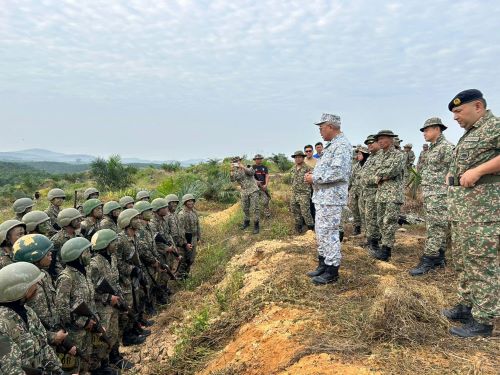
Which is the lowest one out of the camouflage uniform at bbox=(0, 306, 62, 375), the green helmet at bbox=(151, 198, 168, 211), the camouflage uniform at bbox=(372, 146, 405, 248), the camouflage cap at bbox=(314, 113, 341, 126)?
the camouflage uniform at bbox=(0, 306, 62, 375)

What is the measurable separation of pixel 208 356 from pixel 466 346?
2.37m

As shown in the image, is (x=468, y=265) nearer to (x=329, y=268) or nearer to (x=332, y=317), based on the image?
(x=332, y=317)

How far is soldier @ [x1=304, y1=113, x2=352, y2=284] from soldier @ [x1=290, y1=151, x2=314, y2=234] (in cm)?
371

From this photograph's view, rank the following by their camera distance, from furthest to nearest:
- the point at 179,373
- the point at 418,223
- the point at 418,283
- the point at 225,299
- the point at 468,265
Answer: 1. the point at 418,223
2. the point at 225,299
3. the point at 418,283
4. the point at 179,373
5. the point at 468,265

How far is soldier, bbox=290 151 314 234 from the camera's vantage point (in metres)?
8.13

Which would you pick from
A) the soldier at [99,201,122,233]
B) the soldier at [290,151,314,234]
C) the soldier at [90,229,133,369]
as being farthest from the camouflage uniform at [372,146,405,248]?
the soldier at [99,201,122,233]

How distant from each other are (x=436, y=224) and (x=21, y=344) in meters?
4.50

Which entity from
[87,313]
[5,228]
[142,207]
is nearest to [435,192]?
[87,313]

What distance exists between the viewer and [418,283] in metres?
4.24

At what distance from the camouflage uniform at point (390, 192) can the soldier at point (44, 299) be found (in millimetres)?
4177

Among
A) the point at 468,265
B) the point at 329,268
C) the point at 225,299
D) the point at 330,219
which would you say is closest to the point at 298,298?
the point at 329,268

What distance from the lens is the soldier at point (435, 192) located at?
182 inches

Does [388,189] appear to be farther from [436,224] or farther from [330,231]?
[330,231]

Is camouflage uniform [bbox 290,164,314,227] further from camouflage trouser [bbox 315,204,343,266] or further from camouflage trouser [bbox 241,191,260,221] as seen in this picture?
camouflage trouser [bbox 315,204,343,266]
